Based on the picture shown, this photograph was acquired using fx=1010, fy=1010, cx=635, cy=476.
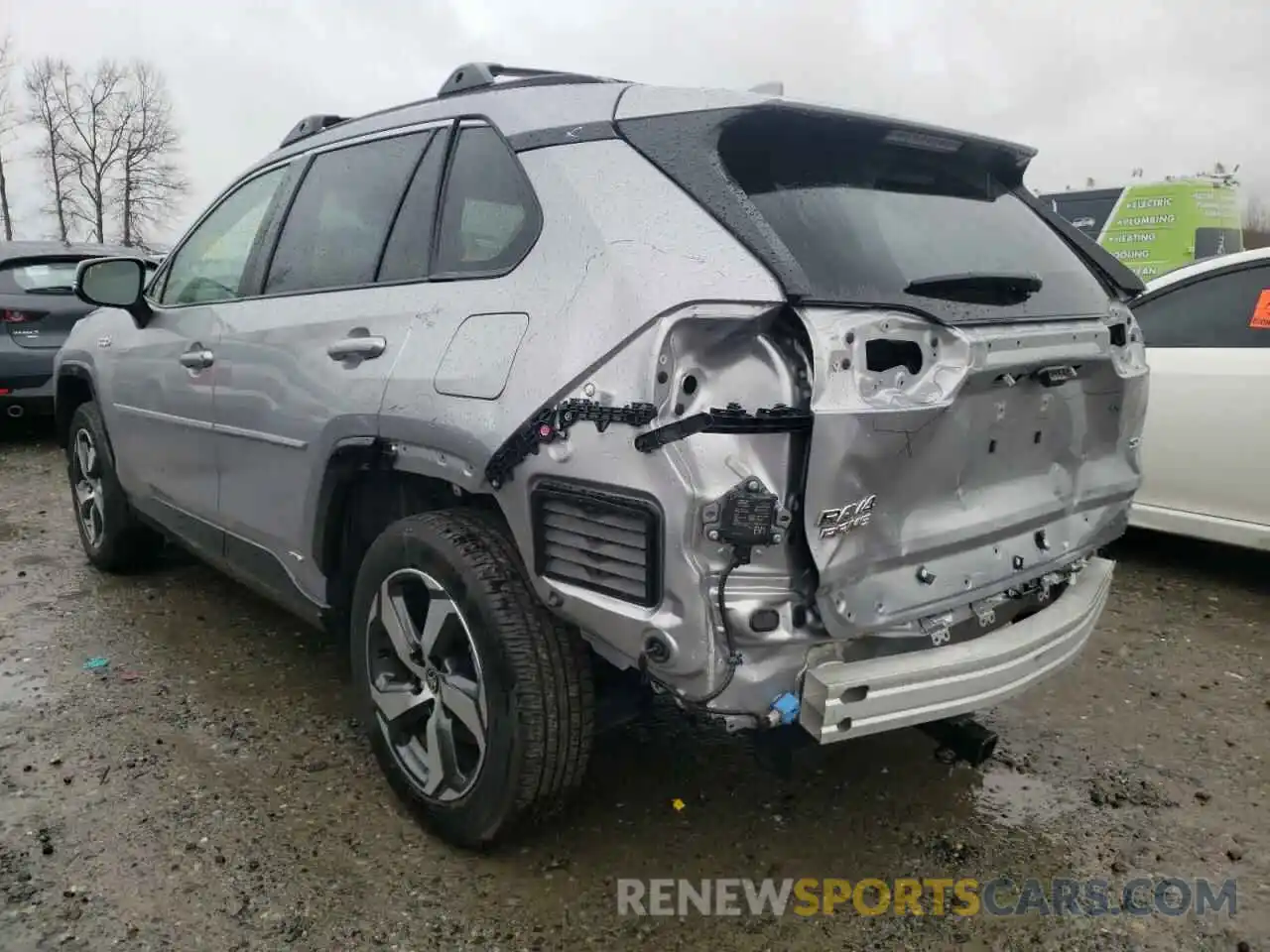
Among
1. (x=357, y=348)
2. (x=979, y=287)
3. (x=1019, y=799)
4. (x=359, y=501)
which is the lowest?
(x=1019, y=799)

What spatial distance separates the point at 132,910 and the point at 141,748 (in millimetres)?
873

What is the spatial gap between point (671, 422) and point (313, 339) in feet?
4.74

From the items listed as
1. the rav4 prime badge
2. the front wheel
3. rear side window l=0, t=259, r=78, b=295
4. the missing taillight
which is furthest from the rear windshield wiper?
rear side window l=0, t=259, r=78, b=295

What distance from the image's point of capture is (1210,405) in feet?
15.3

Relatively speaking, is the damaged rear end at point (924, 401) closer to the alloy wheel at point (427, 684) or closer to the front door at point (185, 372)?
the alloy wheel at point (427, 684)

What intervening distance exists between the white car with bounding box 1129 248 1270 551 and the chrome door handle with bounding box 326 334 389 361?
345cm

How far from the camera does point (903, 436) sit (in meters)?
2.08

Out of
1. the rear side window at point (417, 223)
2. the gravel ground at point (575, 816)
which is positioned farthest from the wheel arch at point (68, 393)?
the rear side window at point (417, 223)

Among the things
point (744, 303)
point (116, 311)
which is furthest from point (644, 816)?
point (116, 311)

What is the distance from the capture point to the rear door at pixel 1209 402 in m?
4.55

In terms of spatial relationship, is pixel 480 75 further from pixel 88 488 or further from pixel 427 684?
pixel 88 488

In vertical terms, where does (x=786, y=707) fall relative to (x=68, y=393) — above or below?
below

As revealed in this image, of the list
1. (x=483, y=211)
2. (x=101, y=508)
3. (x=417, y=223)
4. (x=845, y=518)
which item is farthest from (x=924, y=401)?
(x=101, y=508)

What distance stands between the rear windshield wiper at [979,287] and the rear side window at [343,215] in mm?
1507
